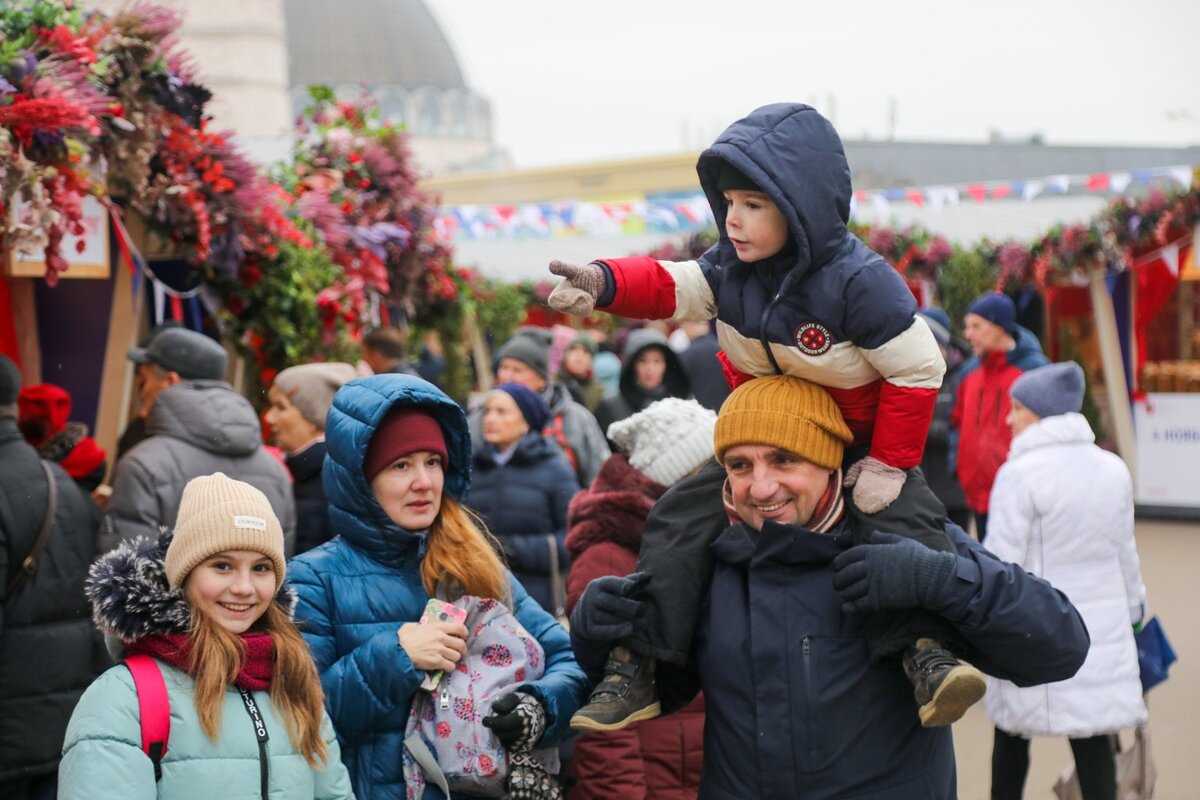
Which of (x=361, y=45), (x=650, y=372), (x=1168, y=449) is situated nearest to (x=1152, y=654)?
(x=650, y=372)

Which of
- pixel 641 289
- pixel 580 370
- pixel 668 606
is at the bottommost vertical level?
pixel 580 370

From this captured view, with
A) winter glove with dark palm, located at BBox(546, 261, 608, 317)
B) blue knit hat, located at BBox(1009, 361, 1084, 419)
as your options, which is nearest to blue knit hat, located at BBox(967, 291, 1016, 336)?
blue knit hat, located at BBox(1009, 361, 1084, 419)

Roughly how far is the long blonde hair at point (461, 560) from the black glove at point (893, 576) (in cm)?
91

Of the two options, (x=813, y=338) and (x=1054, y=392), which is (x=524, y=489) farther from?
(x=813, y=338)

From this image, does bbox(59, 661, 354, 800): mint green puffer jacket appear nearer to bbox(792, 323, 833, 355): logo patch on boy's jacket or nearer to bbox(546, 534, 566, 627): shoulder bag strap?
bbox(792, 323, 833, 355): logo patch on boy's jacket

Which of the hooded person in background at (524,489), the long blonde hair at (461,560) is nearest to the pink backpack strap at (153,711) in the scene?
the long blonde hair at (461,560)

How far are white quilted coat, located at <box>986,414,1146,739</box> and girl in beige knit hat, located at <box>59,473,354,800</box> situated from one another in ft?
10.1

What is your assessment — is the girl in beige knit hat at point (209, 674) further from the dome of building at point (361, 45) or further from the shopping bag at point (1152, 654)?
the dome of building at point (361, 45)

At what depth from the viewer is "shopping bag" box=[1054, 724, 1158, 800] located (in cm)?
511

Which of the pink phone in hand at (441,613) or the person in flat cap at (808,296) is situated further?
the pink phone in hand at (441,613)

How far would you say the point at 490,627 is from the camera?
295cm

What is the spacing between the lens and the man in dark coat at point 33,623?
4.23 m

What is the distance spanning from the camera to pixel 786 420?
8.29 feet

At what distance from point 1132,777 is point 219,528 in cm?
398
